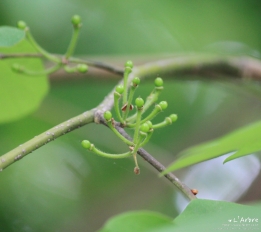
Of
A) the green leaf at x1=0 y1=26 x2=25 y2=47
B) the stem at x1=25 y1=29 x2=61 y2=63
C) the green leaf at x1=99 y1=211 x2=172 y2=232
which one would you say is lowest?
the green leaf at x1=99 y1=211 x2=172 y2=232

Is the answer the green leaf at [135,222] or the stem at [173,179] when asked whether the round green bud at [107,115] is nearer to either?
the stem at [173,179]

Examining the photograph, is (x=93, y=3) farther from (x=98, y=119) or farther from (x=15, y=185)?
(x=98, y=119)

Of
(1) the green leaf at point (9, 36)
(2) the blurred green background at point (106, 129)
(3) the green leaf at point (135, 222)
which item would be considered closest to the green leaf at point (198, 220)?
(3) the green leaf at point (135, 222)

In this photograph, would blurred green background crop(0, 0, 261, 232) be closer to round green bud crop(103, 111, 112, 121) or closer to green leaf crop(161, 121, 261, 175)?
round green bud crop(103, 111, 112, 121)

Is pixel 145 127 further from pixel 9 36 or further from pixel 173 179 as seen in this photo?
pixel 9 36

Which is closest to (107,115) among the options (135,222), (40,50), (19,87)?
(135,222)

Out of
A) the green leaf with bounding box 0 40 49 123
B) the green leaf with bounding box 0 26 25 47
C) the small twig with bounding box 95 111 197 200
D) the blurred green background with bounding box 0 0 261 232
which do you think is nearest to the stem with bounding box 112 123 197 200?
the small twig with bounding box 95 111 197 200
